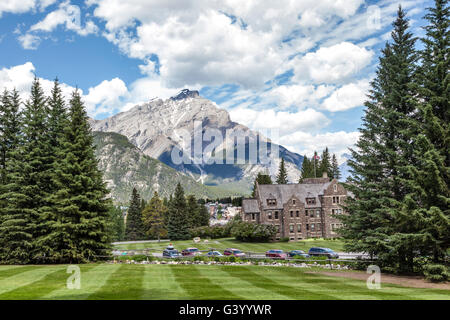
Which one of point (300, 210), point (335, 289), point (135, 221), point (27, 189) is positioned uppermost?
point (27, 189)

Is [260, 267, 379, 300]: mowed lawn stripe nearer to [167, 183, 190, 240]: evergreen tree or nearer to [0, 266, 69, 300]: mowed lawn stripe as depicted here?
[0, 266, 69, 300]: mowed lawn stripe

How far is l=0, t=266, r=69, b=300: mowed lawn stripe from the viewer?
14086 millimetres

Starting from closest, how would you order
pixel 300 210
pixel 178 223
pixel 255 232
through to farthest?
pixel 255 232 → pixel 300 210 → pixel 178 223

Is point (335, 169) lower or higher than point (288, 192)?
higher

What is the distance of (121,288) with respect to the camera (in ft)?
54.1

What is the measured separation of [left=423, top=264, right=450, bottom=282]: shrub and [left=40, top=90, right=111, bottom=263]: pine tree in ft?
85.1

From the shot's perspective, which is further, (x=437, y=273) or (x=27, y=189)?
(x=27, y=189)

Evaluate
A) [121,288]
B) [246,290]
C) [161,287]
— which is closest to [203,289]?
[246,290]

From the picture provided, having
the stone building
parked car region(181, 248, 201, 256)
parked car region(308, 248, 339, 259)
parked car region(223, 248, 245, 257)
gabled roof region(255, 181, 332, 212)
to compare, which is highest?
gabled roof region(255, 181, 332, 212)

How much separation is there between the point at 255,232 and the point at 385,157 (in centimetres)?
3911

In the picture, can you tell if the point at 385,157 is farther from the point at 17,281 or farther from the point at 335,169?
the point at 335,169

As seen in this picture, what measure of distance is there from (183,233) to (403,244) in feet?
218

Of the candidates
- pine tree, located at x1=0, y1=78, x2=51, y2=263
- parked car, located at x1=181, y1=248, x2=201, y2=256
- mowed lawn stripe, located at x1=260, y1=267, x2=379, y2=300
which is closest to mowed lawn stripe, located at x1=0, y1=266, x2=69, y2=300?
pine tree, located at x1=0, y1=78, x2=51, y2=263
